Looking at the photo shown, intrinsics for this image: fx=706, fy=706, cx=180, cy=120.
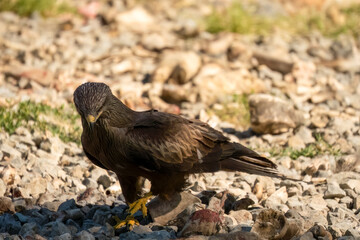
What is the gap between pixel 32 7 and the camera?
11688mm

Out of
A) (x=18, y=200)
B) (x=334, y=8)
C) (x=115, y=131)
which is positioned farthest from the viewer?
(x=334, y=8)

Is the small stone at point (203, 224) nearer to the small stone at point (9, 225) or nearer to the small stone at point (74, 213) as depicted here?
the small stone at point (74, 213)

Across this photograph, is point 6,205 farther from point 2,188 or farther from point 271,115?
point 271,115

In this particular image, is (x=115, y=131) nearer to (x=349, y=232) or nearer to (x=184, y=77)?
(x=349, y=232)

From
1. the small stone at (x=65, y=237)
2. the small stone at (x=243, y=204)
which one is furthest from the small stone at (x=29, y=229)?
the small stone at (x=243, y=204)

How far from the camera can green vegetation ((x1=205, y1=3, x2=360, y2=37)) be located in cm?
1144

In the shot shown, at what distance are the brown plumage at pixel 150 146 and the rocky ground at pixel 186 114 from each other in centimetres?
26

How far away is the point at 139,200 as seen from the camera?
5492 millimetres

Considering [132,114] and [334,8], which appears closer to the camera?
[132,114]

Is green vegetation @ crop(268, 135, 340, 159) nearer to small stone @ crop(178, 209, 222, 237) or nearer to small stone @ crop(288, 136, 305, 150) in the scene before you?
small stone @ crop(288, 136, 305, 150)

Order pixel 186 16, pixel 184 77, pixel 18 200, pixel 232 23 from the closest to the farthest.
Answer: pixel 18 200 → pixel 184 77 → pixel 232 23 → pixel 186 16

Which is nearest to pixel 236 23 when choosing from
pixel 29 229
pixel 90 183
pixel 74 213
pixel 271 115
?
pixel 271 115

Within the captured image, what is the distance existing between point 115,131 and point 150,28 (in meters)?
6.44

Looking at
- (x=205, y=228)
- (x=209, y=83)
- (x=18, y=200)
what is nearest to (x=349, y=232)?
(x=205, y=228)
